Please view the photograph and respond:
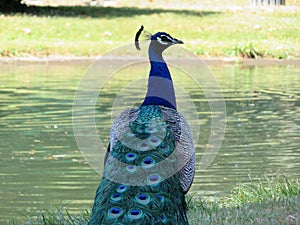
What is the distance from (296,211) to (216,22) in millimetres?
16728

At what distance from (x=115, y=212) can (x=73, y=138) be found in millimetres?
5449

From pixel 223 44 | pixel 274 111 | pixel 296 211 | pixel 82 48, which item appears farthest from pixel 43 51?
pixel 296 211

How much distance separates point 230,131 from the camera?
10891 millimetres

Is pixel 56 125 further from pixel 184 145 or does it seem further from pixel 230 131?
pixel 184 145

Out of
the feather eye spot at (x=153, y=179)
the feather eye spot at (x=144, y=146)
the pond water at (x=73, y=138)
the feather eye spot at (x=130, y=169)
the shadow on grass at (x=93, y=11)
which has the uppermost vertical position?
the feather eye spot at (x=144, y=146)

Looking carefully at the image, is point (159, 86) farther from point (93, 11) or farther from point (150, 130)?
point (93, 11)

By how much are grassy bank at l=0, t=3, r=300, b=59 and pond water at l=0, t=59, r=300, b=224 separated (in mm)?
2109

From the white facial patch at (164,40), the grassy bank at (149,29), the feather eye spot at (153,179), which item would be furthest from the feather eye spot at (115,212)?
the grassy bank at (149,29)

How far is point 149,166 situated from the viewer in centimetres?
553

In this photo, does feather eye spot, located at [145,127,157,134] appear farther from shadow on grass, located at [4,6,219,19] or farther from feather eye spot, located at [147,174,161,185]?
shadow on grass, located at [4,6,219,19]

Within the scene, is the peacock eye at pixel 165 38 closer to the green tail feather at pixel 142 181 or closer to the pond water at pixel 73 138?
the green tail feather at pixel 142 181

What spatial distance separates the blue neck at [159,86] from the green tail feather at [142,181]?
336 millimetres

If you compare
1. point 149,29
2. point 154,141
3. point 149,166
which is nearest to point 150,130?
point 154,141

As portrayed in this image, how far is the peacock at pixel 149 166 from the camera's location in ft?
17.2
